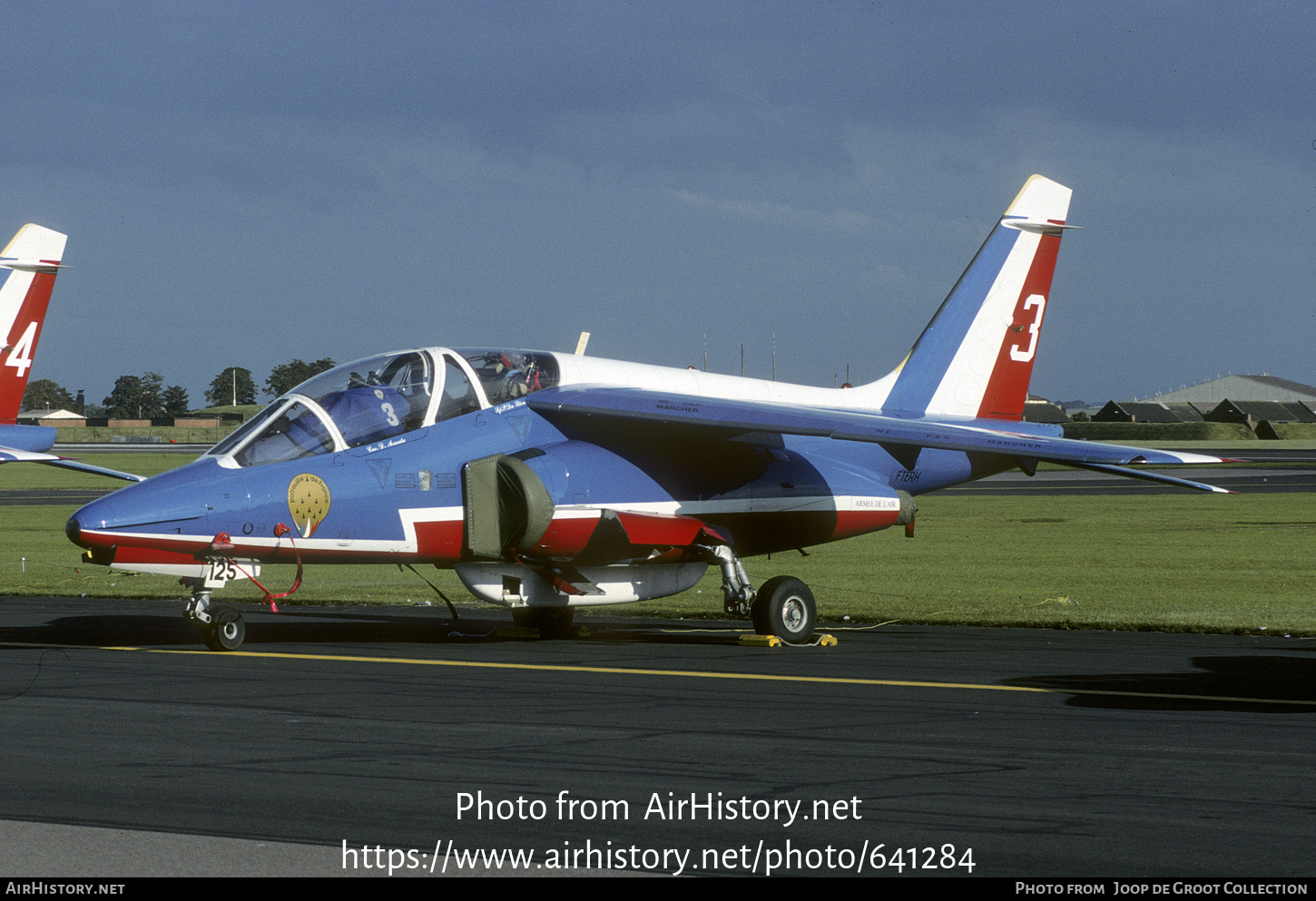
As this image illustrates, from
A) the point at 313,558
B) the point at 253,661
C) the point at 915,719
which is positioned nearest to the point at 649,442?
the point at 313,558

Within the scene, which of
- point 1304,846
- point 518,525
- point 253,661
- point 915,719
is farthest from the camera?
point 518,525

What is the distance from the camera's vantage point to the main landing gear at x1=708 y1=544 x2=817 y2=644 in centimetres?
1584

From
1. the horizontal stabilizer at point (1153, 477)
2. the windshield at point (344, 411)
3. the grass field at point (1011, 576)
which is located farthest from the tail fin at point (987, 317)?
the windshield at point (344, 411)

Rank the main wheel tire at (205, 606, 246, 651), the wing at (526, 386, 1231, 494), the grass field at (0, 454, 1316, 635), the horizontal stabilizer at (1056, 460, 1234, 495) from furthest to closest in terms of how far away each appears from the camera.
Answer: the grass field at (0, 454, 1316, 635), the horizontal stabilizer at (1056, 460, 1234, 495), the wing at (526, 386, 1231, 494), the main wheel tire at (205, 606, 246, 651)

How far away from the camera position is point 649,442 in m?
16.4

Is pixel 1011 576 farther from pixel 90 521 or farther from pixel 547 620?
pixel 90 521

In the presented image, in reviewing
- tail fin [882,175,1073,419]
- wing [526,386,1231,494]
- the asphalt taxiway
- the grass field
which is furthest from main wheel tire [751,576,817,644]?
tail fin [882,175,1073,419]

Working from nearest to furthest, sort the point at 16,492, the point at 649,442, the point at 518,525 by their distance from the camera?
the point at 518,525
the point at 649,442
the point at 16,492

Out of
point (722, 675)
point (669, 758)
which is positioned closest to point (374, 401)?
point (722, 675)

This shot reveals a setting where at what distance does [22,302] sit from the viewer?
2120cm

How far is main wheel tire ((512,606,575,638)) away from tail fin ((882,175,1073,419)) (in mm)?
5789

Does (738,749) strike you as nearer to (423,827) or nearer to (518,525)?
(423,827)

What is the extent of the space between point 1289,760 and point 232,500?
9.54m

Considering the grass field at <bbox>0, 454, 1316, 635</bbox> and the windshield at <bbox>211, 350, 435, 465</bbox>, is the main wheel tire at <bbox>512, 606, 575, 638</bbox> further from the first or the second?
the windshield at <bbox>211, 350, 435, 465</bbox>
